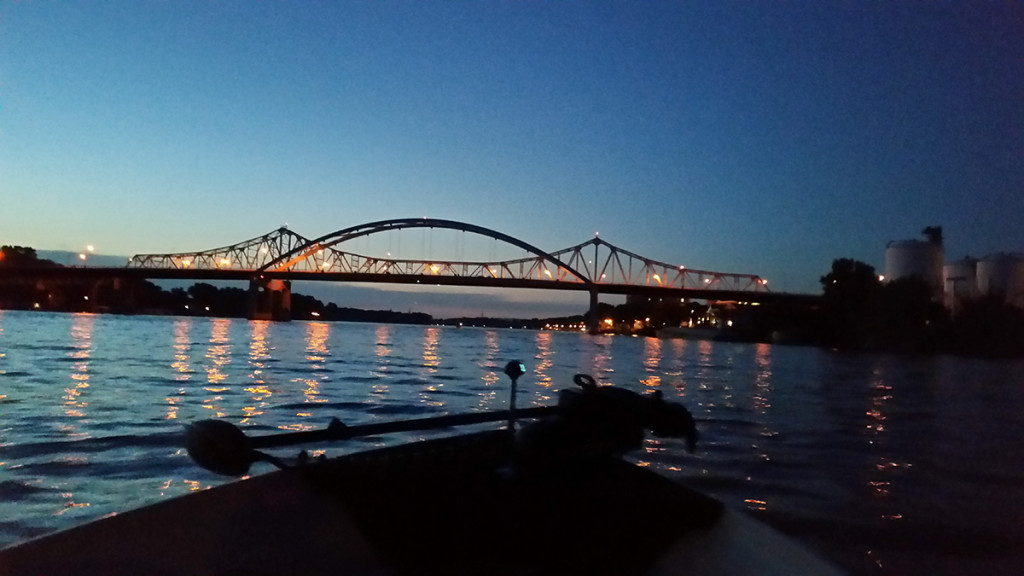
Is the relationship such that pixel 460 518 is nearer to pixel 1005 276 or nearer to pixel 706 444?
pixel 706 444

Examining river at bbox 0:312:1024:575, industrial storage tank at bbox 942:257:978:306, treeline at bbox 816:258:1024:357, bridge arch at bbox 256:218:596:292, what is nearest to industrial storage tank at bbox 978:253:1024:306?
industrial storage tank at bbox 942:257:978:306

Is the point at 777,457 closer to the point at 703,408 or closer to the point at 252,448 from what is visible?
the point at 703,408

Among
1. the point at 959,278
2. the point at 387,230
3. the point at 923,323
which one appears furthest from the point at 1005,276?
the point at 387,230

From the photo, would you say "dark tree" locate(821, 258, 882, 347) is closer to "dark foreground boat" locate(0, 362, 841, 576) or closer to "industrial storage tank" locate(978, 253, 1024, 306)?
"industrial storage tank" locate(978, 253, 1024, 306)

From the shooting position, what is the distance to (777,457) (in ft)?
27.9

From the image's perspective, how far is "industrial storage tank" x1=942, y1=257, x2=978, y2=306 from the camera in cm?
7891

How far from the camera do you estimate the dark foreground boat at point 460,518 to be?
8.61 ft

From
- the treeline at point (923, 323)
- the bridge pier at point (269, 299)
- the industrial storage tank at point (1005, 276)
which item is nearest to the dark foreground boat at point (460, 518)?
the treeline at point (923, 323)

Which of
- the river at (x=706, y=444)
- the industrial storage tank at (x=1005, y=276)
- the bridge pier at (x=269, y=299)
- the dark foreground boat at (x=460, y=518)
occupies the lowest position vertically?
the river at (x=706, y=444)

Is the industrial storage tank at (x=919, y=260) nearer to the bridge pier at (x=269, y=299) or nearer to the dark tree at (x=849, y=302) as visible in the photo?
the dark tree at (x=849, y=302)

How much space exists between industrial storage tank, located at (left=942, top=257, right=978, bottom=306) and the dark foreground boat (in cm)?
8509

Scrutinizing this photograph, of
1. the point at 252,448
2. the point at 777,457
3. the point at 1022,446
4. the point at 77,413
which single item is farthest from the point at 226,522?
the point at 1022,446

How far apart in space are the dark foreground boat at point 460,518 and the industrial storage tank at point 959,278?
279ft

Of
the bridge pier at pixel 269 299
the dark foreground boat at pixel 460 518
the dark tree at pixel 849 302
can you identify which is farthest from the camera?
the bridge pier at pixel 269 299
